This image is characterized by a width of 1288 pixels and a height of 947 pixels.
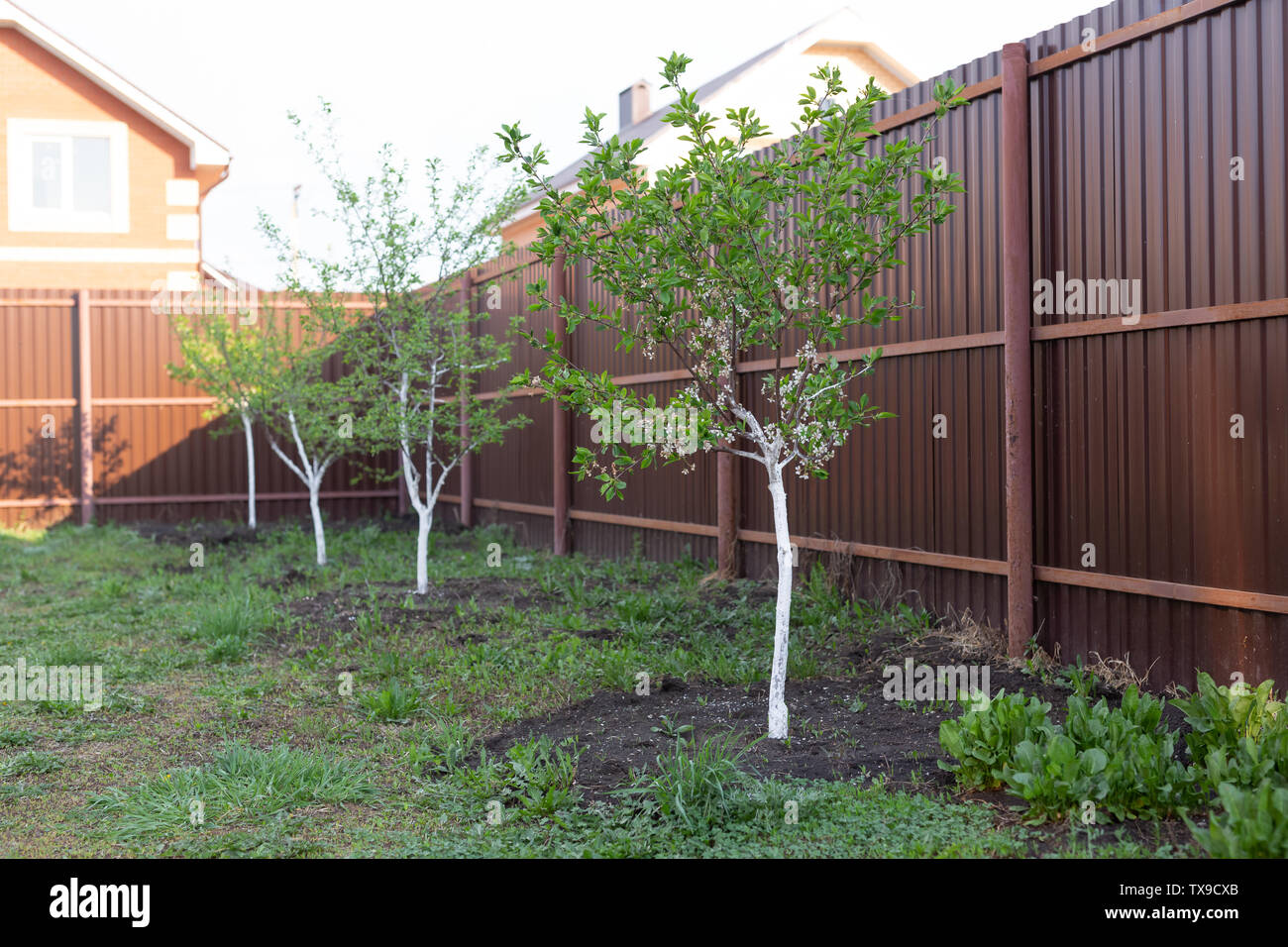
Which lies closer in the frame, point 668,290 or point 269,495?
point 668,290

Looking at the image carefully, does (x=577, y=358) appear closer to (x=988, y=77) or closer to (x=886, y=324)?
(x=886, y=324)

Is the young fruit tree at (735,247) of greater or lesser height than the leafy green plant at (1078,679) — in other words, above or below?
above

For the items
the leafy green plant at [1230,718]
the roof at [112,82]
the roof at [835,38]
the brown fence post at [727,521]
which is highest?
the roof at [835,38]

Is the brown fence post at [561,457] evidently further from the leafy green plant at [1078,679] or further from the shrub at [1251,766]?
the shrub at [1251,766]

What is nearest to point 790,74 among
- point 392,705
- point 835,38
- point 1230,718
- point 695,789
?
point 835,38

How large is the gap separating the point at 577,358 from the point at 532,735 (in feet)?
21.2

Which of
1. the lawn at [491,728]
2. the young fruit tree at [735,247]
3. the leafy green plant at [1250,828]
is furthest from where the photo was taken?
the young fruit tree at [735,247]

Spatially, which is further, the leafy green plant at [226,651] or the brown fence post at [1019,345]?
the leafy green plant at [226,651]

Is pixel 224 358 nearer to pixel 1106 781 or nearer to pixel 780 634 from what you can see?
pixel 780 634

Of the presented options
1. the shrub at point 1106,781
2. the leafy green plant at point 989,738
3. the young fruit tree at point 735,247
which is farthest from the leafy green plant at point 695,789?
the shrub at point 1106,781

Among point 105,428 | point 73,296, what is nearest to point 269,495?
point 105,428

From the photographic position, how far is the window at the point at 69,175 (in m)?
17.9

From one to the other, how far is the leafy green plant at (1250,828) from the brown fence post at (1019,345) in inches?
104

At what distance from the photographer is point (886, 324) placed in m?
7.18
